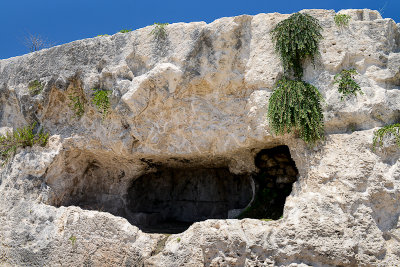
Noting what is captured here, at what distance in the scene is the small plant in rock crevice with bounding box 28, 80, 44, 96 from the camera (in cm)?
866

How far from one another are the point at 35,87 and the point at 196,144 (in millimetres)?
4411

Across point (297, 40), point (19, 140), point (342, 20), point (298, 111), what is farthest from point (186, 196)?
point (342, 20)

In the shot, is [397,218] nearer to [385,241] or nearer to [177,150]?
[385,241]

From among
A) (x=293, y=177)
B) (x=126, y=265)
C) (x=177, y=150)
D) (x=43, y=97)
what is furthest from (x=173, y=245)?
(x=43, y=97)

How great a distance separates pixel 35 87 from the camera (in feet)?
28.6

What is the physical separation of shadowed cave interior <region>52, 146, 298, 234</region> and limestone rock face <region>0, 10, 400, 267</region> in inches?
5.4

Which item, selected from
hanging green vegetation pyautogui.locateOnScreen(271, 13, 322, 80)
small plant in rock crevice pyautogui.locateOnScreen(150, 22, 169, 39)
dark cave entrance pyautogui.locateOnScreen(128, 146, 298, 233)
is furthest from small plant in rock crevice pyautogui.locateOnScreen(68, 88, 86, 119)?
hanging green vegetation pyautogui.locateOnScreen(271, 13, 322, 80)

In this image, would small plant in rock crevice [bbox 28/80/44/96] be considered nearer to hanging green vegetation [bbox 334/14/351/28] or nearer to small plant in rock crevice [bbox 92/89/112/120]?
small plant in rock crevice [bbox 92/89/112/120]

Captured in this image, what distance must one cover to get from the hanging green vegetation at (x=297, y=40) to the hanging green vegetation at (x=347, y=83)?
662 millimetres

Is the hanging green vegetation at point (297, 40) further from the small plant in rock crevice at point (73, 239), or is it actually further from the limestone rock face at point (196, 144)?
the small plant in rock crevice at point (73, 239)

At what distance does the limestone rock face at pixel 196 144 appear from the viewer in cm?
577

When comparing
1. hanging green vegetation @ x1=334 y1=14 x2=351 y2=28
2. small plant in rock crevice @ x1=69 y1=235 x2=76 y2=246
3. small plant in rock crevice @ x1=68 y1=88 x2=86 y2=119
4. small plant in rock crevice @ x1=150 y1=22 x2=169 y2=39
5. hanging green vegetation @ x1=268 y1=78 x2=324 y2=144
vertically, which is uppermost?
small plant in rock crevice @ x1=150 y1=22 x2=169 y2=39

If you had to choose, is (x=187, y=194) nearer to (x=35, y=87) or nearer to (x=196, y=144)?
(x=196, y=144)

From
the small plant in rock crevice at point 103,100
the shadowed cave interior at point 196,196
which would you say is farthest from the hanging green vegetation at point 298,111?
the small plant in rock crevice at point 103,100
